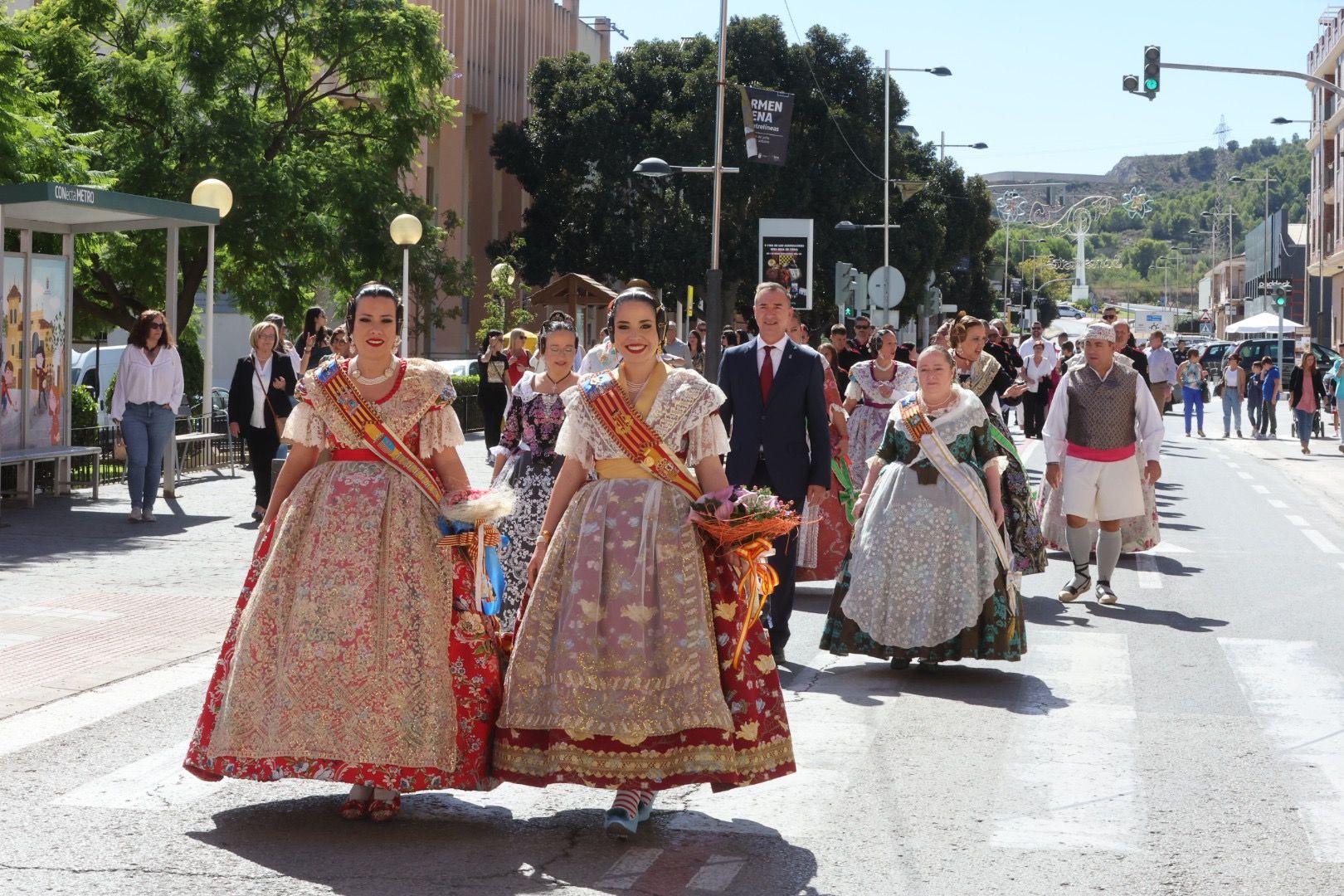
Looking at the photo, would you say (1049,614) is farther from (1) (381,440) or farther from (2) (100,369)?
(2) (100,369)

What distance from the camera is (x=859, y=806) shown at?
6.06 m

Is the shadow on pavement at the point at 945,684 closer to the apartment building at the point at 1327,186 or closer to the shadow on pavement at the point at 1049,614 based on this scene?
the shadow on pavement at the point at 1049,614

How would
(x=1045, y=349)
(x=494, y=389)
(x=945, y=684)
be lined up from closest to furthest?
(x=945, y=684)
(x=494, y=389)
(x=1045, y=349)

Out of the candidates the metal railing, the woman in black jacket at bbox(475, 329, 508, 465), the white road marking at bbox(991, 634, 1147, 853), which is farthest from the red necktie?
the woman in black jacket at bbox(475, 329, 508, 465)

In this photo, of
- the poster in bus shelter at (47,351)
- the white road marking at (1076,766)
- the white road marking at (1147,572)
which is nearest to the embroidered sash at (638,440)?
the white road marking at (1076,766)

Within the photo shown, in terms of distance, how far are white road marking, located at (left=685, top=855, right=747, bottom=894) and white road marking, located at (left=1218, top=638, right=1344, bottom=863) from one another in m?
1.82

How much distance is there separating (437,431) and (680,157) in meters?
44.9

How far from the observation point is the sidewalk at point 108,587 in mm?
8477

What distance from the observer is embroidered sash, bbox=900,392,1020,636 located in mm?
8500

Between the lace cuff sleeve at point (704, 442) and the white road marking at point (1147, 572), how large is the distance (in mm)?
7218

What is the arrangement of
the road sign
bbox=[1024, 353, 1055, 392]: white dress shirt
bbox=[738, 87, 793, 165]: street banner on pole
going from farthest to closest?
bbox=[738, 87, 793, 165]: street banner on pole → the road sign → bbox=[1024, 353, 1055, 392]: white dress shirt

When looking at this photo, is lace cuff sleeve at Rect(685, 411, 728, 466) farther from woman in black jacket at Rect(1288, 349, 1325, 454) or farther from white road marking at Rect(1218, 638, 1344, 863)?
woman in black jacket at Rect(1288, 349, 1325, 454)

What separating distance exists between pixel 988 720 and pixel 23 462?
445 inches

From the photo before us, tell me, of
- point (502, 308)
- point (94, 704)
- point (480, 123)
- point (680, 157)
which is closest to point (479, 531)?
point (94, 704)
